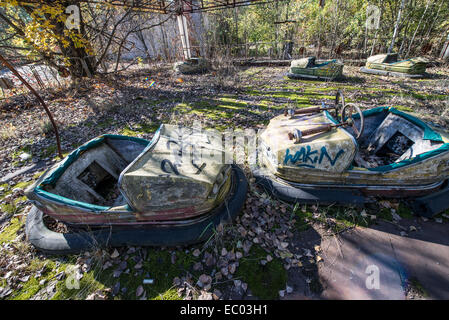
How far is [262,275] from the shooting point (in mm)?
2033

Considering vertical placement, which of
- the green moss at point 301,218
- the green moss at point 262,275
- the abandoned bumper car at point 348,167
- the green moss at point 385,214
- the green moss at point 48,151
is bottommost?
the green moss at point 262,275

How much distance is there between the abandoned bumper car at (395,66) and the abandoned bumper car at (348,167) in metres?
7.26

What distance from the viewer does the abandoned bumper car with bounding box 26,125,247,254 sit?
2039 mm

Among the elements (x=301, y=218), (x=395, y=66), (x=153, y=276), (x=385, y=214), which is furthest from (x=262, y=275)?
(x=395, y=66)

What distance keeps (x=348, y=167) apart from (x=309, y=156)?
0.50 metres

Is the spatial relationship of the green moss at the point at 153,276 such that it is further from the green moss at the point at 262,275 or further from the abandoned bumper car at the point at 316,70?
the abandoned bumper car at the point at 316,70

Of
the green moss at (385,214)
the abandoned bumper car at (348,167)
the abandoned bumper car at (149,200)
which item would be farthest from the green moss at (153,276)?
the green moss at (385,214)

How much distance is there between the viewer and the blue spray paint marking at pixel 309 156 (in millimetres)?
2449

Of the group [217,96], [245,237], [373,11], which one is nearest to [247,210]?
[245,237]

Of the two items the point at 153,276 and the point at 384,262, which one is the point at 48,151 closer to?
the point at 153,276

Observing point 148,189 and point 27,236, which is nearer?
point 148,189

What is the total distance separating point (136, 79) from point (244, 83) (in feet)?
17.7
